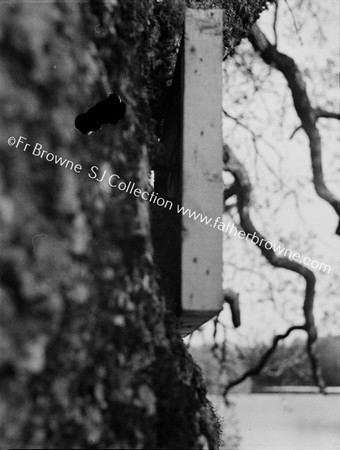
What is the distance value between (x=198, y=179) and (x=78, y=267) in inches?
15.5

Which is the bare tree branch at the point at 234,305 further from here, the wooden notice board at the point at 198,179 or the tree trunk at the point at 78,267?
the tree trunk at the point at 78,267

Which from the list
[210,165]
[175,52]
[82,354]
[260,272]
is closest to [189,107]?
[210,165]

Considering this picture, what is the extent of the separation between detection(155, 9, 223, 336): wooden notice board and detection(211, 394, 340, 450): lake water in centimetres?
378

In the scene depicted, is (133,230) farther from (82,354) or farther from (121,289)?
(82,354)

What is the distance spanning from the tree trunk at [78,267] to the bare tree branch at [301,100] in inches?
126

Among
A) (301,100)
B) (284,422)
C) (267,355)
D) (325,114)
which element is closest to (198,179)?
(301,100)

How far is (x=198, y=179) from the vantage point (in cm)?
115

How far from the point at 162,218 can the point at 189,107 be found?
0.25 meters

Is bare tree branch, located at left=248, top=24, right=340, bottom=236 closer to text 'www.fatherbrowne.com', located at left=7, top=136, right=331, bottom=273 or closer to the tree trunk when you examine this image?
text 'www.fatherbrowne.com', located at left=7, top=136, right=331, bottom=273

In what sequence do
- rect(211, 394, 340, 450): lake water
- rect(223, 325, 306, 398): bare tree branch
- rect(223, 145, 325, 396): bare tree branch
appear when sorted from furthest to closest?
rect(211, 394, 340, 450): lake water, rect(223, 325, 306, 398): bare tree branch, rect(223, 145, 325, 396): bare tree branch

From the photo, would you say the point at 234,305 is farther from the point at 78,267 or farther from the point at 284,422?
the point at 284,422

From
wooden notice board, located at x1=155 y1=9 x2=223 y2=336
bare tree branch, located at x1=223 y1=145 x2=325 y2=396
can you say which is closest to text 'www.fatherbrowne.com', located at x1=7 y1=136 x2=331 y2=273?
wooden notice board, located at x1=155 y1=9 x2=223 y2=336

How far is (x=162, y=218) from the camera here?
3.82 ft

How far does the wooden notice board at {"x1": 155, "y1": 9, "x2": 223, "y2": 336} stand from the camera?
1074 mm
